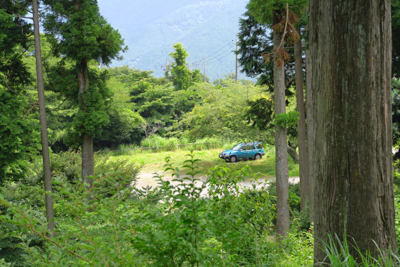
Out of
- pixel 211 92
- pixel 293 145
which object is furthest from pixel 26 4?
pixel 211 92

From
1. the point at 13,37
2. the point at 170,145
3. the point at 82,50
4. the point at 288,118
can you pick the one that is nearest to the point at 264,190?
the point at 288,118

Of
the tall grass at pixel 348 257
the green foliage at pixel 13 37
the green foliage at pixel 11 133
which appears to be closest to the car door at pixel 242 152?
the green foliage at pixel 13 37

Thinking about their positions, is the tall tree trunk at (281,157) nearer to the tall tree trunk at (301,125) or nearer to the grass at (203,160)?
the tall tree trunk at (301,125)

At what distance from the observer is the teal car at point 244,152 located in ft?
63.9

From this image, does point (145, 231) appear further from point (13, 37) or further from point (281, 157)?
point (13, 37)

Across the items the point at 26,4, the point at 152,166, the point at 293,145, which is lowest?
the point at 152,166

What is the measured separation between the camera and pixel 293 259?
2.60m

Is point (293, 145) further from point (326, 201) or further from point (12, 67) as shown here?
point (326, 201)

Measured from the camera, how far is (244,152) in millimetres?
19891

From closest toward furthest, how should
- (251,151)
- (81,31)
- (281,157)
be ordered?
(281,157) → (81,31) → (251,151)

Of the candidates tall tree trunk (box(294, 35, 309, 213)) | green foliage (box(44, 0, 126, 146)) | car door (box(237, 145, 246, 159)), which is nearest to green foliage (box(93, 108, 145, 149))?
car door (box(237, 145, 246, 159))

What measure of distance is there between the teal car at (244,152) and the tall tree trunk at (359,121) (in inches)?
694

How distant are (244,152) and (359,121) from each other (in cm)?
1849

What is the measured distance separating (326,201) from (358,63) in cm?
79
